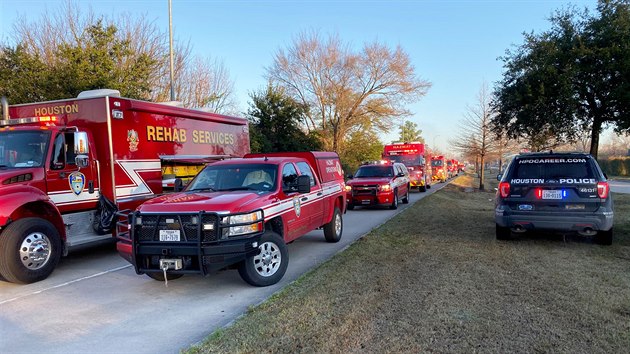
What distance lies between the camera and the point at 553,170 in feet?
26.6

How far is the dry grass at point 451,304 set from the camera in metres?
3.93

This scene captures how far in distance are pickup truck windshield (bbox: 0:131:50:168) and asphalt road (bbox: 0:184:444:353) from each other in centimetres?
195

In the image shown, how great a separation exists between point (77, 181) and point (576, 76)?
13.2 metres

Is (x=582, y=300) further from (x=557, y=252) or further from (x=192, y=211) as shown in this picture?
(x=192, y=211)

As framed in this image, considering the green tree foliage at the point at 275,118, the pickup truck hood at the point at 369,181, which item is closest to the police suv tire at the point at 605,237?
the pickup truck hood at the point at 369,181

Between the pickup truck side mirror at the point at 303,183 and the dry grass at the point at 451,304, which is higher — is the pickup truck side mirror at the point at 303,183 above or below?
above

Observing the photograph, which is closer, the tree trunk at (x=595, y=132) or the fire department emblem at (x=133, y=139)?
the fire department emblem at (x=133, y=139)

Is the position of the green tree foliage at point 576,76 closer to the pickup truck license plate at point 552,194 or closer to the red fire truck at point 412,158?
the pickup truck license plate at point 552,194

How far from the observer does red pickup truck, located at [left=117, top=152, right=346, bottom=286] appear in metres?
5.55

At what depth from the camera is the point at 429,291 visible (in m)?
5.39

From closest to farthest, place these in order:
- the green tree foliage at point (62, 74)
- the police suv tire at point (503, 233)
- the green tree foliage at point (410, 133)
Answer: the police suv tire at point (503, 233) → the green tree foliage at point (62, 74) → the green tree foliage at point (410, 133)

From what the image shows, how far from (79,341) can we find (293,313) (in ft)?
7.18

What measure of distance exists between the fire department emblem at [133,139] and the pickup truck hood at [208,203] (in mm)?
3075

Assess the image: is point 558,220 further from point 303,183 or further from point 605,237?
point 303,183
